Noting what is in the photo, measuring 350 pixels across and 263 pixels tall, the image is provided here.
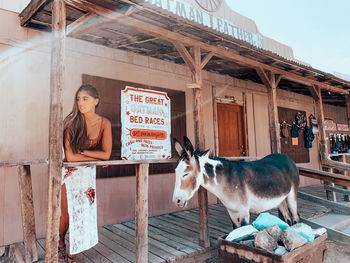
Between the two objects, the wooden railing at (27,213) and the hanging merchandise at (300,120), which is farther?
the hanging merchandise at (300,120)

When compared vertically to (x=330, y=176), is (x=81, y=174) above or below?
above

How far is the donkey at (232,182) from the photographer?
137 inches

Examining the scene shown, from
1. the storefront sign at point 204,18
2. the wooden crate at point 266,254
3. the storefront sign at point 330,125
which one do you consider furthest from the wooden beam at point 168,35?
the storefront sign at point 330,125

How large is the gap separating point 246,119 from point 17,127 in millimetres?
5953

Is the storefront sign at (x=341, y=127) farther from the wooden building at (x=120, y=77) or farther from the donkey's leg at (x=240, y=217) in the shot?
the donkey's leg at (x=240, y=217)

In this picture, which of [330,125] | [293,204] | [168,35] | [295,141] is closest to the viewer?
[168,35]

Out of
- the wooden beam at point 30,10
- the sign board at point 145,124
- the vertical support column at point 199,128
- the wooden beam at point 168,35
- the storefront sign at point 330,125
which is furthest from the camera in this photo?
the storefront sign at point 330,125

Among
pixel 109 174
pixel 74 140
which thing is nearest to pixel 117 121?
pixel 109 174

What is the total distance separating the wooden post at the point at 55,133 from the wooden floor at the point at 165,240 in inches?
40.5

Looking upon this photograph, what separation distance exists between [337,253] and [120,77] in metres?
5.18

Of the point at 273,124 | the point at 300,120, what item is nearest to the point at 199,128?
the point at 273,124

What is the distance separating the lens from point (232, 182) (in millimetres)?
3699

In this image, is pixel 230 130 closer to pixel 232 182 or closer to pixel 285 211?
pixel 285 211

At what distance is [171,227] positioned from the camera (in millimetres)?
4918
